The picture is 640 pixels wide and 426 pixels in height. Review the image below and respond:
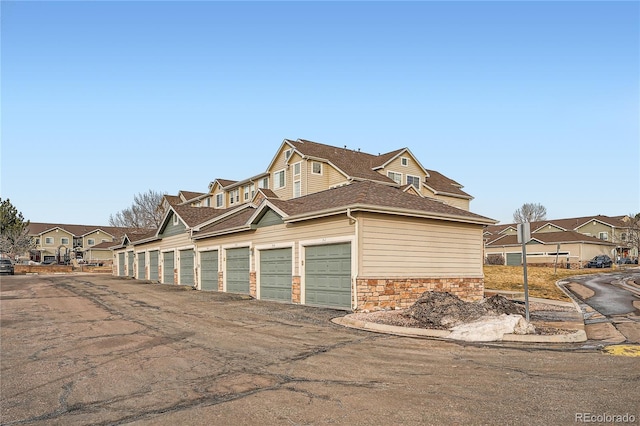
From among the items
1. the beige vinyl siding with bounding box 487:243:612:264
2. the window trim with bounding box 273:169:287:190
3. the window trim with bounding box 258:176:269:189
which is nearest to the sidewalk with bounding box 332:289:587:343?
the window trim with bounding box 273:169:287:190

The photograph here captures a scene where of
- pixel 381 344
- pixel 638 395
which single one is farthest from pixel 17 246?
pixel 638 395

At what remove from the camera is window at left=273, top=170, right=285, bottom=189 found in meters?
45.6

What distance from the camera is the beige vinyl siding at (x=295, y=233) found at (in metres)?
17.0

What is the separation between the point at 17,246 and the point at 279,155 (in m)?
48.6

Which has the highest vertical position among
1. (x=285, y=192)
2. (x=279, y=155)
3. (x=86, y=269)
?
(x=279, y=155)

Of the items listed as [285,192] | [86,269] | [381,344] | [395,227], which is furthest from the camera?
[86,269]

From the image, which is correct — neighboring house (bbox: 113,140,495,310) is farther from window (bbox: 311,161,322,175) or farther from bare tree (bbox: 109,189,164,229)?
bare tree (bbox: 109,189,164,229)

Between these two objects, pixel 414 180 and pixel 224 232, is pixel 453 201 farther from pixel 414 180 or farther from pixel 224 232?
pixel 224 232

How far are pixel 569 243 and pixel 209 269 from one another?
4718 cm

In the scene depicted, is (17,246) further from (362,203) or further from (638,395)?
(638,395)

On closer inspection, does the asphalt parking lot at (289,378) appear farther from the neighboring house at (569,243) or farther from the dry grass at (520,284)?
the neighboring house at (569,243)

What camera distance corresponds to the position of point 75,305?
59.6 ft

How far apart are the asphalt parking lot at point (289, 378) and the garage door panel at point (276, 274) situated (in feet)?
24.0

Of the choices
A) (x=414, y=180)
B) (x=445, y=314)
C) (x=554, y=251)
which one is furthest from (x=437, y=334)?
(x=554, y=251)
